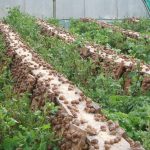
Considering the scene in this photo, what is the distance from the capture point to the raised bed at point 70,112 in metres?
3.66

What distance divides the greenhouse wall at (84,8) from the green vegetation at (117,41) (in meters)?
3.17

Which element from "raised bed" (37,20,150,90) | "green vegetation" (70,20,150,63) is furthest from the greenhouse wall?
"raised bed" (37,20,150,90)

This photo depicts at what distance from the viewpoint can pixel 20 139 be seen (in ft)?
12.6

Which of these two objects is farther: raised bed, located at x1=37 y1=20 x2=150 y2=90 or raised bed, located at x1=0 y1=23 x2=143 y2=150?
raised bed, located at x1=37 y1=20 x2=150 y2=90

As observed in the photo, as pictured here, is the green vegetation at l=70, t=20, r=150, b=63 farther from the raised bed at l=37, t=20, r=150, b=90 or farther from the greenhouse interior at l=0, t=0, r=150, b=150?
the raised bed at l=37, t=20, r=150, b=90

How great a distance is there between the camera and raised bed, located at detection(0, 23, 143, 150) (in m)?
3.66

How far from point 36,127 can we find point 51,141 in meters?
0.22

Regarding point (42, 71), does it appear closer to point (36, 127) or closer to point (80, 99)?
point (80, 99)

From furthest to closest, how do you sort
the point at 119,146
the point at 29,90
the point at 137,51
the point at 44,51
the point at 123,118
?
the point at 137,51 < the point at 44,51 < the point at 29,90 < the point at 123,118 < the point at 119,146

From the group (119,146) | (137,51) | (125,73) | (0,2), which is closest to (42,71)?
(125,73)

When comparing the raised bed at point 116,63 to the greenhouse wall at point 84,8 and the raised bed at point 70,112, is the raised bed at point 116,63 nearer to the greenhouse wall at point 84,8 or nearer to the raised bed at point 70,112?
the raised bed at point 70,112

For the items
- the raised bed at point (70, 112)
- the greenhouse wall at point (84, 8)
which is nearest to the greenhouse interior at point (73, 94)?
the raised bed at point (70, 112)

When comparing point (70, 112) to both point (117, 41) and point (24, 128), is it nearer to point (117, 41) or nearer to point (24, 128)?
point (24, 128)

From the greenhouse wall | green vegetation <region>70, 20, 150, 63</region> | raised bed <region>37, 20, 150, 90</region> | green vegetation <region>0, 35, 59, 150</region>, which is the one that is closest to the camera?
green vegetation <region>0, 35, 59, 150</region>
